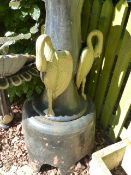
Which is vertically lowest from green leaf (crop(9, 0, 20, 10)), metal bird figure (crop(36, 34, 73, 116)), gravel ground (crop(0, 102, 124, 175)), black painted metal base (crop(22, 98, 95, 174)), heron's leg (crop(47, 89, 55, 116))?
gravel ground (crop(0, 102, 124, 175))

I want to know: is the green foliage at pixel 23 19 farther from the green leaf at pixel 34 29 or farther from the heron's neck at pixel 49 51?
the heron's neck at pixel 49 51

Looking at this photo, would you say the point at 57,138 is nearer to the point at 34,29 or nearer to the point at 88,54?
the point at 88,54

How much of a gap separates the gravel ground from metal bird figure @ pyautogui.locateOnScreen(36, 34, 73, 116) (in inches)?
28.2

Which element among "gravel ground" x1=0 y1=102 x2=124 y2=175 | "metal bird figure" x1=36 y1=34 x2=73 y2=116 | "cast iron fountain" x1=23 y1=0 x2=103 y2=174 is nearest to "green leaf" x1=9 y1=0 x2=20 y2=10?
"cast iron fountain" x1=23 y1=0 x2=103 y2=174

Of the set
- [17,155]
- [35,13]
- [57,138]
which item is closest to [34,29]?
[35,13]

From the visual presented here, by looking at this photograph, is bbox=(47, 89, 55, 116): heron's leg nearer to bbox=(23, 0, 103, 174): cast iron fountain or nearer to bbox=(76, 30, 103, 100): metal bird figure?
bbox=(23, 0, 103, 174): cast iron fountain

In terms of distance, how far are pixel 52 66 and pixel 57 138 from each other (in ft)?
1.89

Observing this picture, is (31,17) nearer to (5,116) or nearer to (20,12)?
(20,12)

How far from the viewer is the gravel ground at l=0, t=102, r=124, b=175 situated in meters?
2.68

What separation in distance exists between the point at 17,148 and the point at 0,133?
0.23m

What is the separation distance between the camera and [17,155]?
2.80 meters

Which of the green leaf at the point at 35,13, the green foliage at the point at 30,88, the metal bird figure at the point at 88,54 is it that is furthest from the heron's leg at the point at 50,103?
the green leaf at the point at 35,13

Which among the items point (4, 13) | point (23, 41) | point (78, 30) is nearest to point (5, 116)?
point (23, 41)

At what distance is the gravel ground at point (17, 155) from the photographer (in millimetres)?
2682
